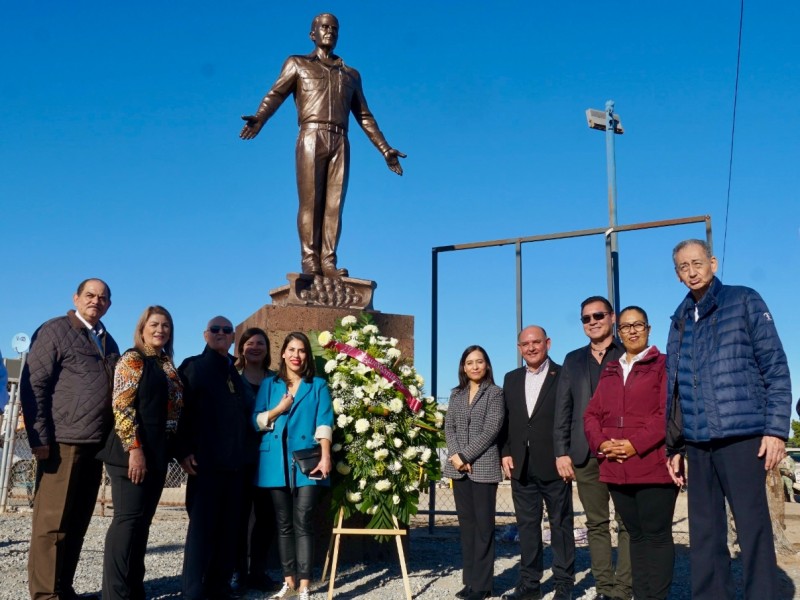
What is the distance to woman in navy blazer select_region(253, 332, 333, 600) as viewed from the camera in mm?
4852

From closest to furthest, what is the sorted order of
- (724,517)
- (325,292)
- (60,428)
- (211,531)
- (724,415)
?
1. (724,415)
2. (724,517)
3. (60,428)
4. (211,531)
5. (325,292)

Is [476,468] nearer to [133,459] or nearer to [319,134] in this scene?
[133,459]

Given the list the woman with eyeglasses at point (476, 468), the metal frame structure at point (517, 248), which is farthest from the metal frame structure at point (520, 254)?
the woman with eyeglasses at point (476, 468)

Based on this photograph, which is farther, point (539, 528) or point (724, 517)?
point (539, 528)

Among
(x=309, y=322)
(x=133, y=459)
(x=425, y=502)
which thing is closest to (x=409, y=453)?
(x=309, y=322)

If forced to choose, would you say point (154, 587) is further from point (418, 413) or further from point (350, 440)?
point (418, 413)

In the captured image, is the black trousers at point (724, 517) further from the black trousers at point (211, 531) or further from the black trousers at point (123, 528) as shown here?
the black trousers at point (123, 528)

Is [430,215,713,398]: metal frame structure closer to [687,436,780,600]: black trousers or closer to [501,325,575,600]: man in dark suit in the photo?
[501,325,575,600]: man in dark suit

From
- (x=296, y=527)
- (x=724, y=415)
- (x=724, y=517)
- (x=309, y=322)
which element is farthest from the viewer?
(x=309, y=322)

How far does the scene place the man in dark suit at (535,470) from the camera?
5.00 m

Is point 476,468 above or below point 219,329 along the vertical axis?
below

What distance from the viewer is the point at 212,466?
4.78 metres

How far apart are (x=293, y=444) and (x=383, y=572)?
A: 1527 mm

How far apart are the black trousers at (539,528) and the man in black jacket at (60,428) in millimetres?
2629
